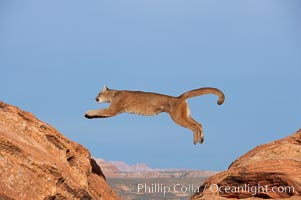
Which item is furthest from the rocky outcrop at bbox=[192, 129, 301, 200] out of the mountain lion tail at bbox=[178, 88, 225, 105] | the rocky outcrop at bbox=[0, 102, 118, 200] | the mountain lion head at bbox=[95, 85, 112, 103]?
the mountain lion head at bbox=[95, 85, 112, 103]

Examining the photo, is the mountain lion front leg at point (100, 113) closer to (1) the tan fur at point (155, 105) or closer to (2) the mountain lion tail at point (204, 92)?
(1) the tan fur at point (155, 105)

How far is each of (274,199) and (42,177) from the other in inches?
174

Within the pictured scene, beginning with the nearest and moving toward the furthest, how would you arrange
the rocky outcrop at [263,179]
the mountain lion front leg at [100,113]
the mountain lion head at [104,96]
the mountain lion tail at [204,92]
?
1. the rocky outcrop at [263,179]
2. the mountain lion tail at [204,92]
3. the mountain lion front leg at [100,113]
4. the mountain lion head at [104,96]

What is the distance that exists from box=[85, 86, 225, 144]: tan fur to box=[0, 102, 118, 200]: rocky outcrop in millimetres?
4598

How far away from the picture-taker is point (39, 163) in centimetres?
980

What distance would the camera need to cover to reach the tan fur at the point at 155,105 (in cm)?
1617

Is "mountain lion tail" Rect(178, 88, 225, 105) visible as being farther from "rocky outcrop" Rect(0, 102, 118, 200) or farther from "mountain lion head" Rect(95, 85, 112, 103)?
"rocky outcrop" Rect(0, 102, 118, 200)

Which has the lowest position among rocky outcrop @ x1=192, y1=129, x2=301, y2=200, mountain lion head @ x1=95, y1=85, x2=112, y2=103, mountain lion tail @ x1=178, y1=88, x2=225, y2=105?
rocky outcrop @ x1=192, y1=129, x2=301, y2=200

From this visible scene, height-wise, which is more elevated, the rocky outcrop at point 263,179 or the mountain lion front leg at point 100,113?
the mountain lion front leg at point 100,113

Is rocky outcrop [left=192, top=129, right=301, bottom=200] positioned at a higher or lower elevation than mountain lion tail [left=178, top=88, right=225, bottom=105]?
lower

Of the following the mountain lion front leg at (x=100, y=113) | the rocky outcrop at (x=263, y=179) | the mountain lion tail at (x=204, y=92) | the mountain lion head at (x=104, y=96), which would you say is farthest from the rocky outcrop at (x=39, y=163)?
the mountain lion head at (x=104, y=96)

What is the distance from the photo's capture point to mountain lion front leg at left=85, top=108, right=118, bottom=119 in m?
16.1

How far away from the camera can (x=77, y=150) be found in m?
12.0

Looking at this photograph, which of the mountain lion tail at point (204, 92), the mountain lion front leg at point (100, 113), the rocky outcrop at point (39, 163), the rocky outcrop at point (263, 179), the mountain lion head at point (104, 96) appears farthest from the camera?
the mountain lion head at point (104, 96)
